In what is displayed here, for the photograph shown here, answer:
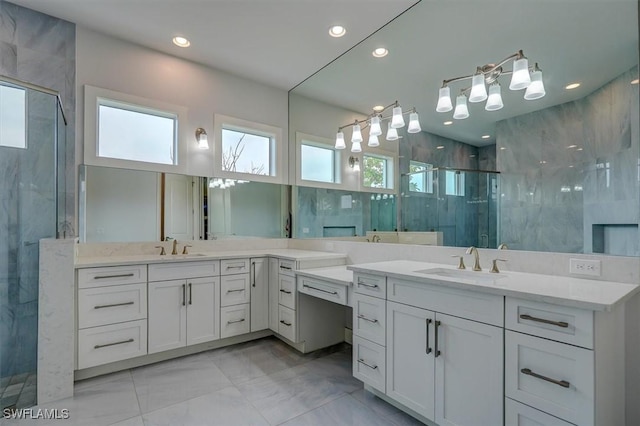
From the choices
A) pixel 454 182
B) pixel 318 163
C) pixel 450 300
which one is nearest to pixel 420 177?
pixel 454 182

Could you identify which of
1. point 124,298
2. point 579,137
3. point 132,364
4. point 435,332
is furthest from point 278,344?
point 579,137

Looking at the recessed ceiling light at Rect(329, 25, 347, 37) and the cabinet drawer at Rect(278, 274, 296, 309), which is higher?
the recessed ceiling light at Rect(329, 25, 347, 37)

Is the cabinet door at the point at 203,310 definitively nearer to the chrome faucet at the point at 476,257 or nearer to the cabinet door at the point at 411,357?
the cabinet door at the point at 411,357

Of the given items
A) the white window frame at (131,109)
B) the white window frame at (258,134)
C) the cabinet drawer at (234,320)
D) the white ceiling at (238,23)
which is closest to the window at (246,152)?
the white window frame at (258,134)

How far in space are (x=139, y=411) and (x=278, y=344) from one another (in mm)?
1315

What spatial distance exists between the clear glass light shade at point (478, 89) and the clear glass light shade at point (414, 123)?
18.0 inches

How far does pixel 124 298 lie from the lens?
2.44 metres

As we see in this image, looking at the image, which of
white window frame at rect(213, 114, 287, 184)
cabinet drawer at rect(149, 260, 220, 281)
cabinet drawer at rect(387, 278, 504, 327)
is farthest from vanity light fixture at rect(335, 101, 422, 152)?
cabinet drawer at rect(149, 260, 220, 281)

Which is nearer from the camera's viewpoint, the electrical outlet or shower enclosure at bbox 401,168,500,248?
the electrical outlet

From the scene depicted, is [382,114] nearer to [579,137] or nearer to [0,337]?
[579,137]

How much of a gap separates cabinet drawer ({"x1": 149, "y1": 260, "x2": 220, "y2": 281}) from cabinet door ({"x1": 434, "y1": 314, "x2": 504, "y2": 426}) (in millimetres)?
2041

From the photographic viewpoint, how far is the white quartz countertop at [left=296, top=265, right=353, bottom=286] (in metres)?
2.29

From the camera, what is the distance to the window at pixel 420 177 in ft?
7.92

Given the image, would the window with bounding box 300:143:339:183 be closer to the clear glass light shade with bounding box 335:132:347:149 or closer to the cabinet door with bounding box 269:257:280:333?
the clear glass light shade with bounding box 335:132:347:149
